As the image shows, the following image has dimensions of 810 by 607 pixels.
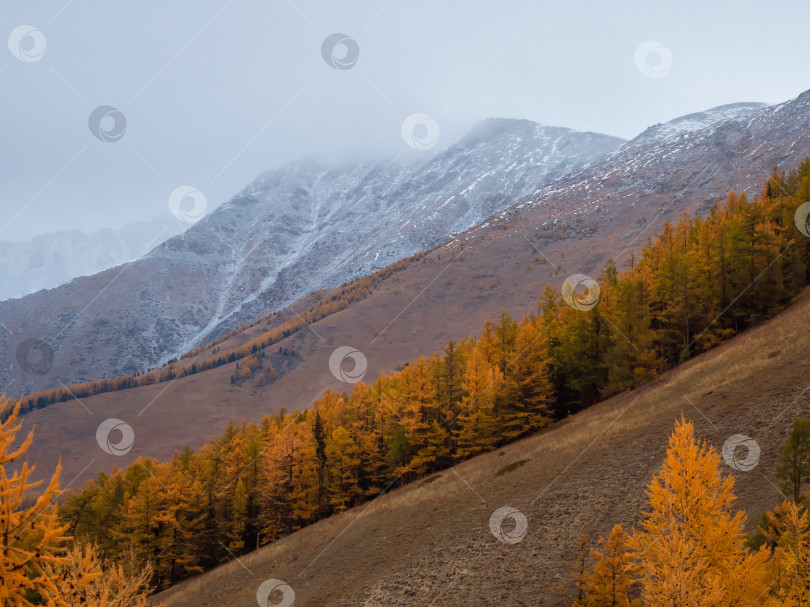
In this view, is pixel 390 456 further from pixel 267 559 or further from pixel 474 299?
pixel 474 299

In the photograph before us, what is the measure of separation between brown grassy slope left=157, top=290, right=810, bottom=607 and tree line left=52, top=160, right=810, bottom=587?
3959mm

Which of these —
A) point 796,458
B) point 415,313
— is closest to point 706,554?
point 796,458

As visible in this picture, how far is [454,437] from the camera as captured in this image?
4309 cm

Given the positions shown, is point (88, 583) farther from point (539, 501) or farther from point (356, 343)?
point (356, 343)

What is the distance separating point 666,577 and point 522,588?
8.89 metres

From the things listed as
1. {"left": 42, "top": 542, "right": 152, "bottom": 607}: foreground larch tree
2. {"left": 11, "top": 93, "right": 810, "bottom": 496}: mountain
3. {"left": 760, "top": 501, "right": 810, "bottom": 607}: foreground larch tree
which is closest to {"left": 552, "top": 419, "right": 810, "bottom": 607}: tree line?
{"left": 760, "top": 501, "right": 810, "bottom": 607}: foreground larch tree

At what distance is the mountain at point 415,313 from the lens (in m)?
129

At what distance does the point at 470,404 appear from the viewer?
1689 inches

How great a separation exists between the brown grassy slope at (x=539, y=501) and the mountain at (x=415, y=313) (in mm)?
99065

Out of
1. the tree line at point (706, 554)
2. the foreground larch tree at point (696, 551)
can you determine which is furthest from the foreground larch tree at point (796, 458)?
the foreground larch tree at point (696, 551)

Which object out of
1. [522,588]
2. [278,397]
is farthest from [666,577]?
[278,397]

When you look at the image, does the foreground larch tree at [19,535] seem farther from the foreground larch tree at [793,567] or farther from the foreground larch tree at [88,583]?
the foreground larch tree at [793,567]

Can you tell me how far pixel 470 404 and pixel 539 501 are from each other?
57.8 ft

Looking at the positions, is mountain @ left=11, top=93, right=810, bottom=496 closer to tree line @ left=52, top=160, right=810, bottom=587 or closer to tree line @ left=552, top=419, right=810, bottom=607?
tree line @ left=52, top=160, right=810, bottom=587
